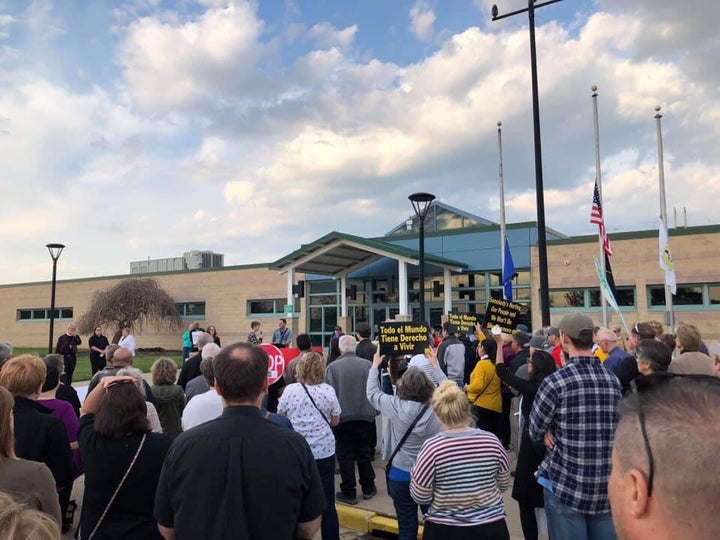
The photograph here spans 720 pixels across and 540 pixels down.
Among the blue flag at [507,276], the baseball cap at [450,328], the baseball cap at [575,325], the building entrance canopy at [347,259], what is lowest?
the baseball cap at [450,328]

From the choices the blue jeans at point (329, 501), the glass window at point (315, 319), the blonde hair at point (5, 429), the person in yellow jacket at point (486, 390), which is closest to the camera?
the blonde hair at point (5, 429)

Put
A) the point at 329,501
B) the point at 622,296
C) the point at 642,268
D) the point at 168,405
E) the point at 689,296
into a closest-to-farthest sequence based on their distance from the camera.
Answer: the point at 329,501 < the point at 168,405 < the point at 689,296 < the point at 642,268 < the point at 622,296

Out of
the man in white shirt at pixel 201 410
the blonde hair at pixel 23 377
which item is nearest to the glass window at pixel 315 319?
the man in white shirt at pixel 201 410

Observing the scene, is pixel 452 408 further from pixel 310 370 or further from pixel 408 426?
pixel 310 370

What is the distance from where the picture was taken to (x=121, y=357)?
19.5 ft

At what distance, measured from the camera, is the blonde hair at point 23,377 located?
3873 millimetres

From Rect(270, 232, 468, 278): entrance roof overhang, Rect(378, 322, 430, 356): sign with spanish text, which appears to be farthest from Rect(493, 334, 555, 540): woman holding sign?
Rect(270, 232, 468, 278): entrance roof overhang

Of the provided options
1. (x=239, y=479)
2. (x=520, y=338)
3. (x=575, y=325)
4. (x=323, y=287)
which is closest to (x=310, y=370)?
(x=575, y=325)

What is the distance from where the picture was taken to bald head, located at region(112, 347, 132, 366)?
5.91 m

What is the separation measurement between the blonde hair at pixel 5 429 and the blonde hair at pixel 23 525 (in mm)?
1534

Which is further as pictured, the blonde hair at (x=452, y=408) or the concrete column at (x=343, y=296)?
the concrete column at (x=343, y=296)

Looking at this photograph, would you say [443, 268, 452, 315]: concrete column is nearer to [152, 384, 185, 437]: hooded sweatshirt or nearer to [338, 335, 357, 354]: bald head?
[338, 335, 357, 354]: bald head

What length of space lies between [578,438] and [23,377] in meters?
4.08

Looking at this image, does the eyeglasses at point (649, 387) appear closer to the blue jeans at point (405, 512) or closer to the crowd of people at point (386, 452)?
the crowd of people at point (386, 452)
